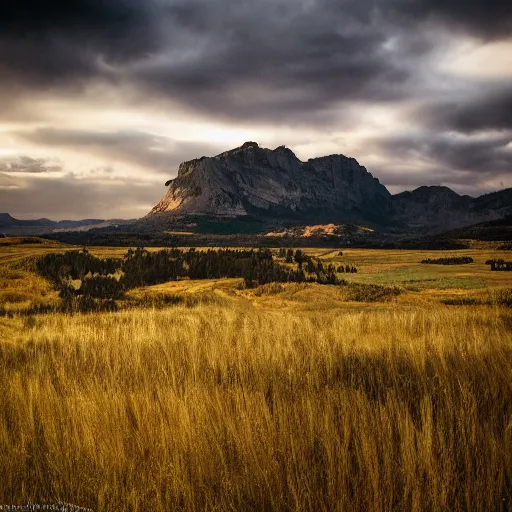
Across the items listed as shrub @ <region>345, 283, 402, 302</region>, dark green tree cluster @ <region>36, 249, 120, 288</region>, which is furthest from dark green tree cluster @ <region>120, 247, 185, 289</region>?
shrub @ <region>345, 283, 402, 302</region>

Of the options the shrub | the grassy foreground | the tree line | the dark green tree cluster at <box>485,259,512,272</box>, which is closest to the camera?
the grassy foreground

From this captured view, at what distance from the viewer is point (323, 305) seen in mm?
27109

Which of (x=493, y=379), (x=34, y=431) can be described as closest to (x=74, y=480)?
(x=34, y=431)

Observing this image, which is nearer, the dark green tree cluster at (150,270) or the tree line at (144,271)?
the tree line at (144,271)

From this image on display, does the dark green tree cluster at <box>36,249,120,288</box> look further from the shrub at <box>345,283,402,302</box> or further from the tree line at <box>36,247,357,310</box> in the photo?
the shrub at <box>345,283,402,302</box>

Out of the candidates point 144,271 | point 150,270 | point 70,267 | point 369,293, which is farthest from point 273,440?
point 150,270

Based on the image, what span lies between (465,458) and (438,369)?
1.81 metres

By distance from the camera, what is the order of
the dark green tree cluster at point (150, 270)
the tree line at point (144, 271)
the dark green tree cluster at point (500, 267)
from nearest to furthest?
the tree line at point (144, 271)
the dark green tree cluster at point (150, 270)
the dark green tree cluster at point (500, 267)

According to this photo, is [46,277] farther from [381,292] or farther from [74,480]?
[74,480]

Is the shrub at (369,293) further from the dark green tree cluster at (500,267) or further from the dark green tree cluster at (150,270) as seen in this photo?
the dark green tree cluster at (500,267)

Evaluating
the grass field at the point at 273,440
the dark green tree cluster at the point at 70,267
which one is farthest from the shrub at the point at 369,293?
the grass field at the point at 273,440

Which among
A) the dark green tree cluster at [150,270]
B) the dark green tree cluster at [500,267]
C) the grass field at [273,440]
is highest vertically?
the grass field at [273,440]

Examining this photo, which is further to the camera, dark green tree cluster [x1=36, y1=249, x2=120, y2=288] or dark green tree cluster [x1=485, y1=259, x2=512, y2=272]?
dark green tree cluster [x1=485, y1=259, x2=512, y2=272]

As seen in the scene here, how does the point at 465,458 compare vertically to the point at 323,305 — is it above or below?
above
